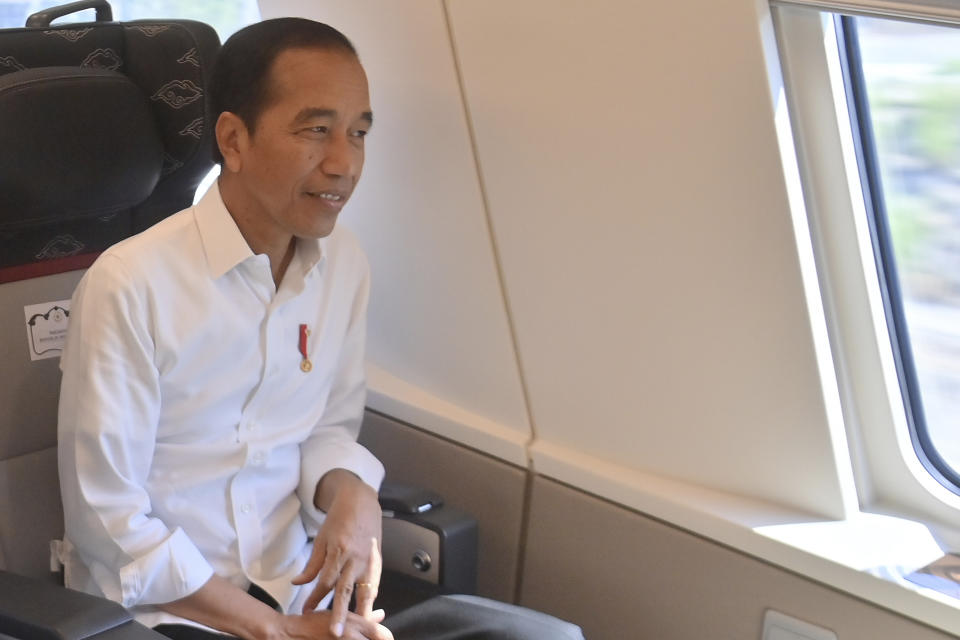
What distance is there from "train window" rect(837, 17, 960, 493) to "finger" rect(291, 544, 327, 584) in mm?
1070

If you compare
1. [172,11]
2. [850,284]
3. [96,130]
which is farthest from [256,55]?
[172,11]

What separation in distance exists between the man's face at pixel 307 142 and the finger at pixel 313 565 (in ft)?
1.79

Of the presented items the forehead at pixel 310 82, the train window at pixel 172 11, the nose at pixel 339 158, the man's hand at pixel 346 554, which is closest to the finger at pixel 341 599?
the man's hand at pixel 346 554

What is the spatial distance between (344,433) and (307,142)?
62cm

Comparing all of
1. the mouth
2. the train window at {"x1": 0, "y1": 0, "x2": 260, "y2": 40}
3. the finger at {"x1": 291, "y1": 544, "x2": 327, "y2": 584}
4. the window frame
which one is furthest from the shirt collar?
the train window at {"x1": 0, "y1": 0, "x2": 260, "y2": 40}

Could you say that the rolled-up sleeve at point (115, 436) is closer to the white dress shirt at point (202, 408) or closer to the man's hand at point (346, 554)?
the white dress shirt at point (202, 408)

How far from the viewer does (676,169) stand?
192 cm

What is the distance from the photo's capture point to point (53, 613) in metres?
1.59

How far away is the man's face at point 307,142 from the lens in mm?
1843

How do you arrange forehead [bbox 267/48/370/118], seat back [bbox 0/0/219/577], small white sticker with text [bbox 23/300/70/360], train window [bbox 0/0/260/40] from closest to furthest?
forehead [bbox 267/48/370/118] → seat back [bbox 0/0/219/577] → small white sticker with text [bbox 23/300/70/360] → train window [bbox 0/0/260/40]

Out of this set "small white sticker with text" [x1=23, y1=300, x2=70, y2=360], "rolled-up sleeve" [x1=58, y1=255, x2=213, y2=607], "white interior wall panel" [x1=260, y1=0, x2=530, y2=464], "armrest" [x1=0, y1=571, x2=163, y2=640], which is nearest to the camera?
"armrest" [x1=0, y1=571, x2=163, y2=640]

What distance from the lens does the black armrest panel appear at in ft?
5.10

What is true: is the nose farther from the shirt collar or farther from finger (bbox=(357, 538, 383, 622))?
finger (bbox=(357, 538, 383, 622))

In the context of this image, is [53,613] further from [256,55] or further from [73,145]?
[256,55]
